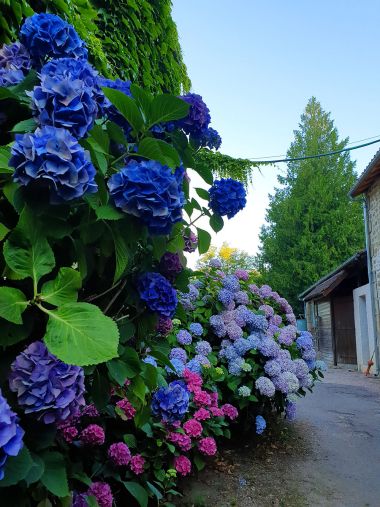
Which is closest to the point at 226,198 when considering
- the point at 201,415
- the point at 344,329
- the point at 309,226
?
the point at 201,415

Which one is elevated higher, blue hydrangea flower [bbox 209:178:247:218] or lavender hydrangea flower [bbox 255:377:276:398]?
blue hydrangea flower [bbox 209:178:247:218]

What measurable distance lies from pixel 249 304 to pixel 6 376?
3888 millimetres

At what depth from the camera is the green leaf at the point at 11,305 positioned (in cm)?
89

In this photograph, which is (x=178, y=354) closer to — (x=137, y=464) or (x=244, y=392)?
(x=244, y=392)

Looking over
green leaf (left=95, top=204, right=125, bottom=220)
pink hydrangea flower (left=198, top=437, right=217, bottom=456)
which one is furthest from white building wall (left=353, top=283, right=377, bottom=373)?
green leaf (left=95, top=204, right=125, bottom=220)

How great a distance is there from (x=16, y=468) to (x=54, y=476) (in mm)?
280

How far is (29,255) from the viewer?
983 millimetres

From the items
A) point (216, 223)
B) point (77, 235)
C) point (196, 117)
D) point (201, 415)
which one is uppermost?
point (196, 117)

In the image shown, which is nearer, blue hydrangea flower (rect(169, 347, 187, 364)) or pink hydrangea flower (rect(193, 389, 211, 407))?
pink hydrangea flower (rect(193, 389, 211, 407))

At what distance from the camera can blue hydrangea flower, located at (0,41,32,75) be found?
4.33 ft

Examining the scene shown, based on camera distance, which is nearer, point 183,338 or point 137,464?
point 137,464

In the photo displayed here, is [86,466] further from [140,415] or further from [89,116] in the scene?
[89,116]

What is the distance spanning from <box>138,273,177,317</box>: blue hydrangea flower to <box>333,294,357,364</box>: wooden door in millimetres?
16643

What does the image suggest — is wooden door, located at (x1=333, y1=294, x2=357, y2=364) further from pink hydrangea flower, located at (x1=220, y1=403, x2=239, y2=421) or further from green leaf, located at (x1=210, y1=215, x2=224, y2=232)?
green leaf, located at (x1=210, y1=215, x2=224, y2=232)
